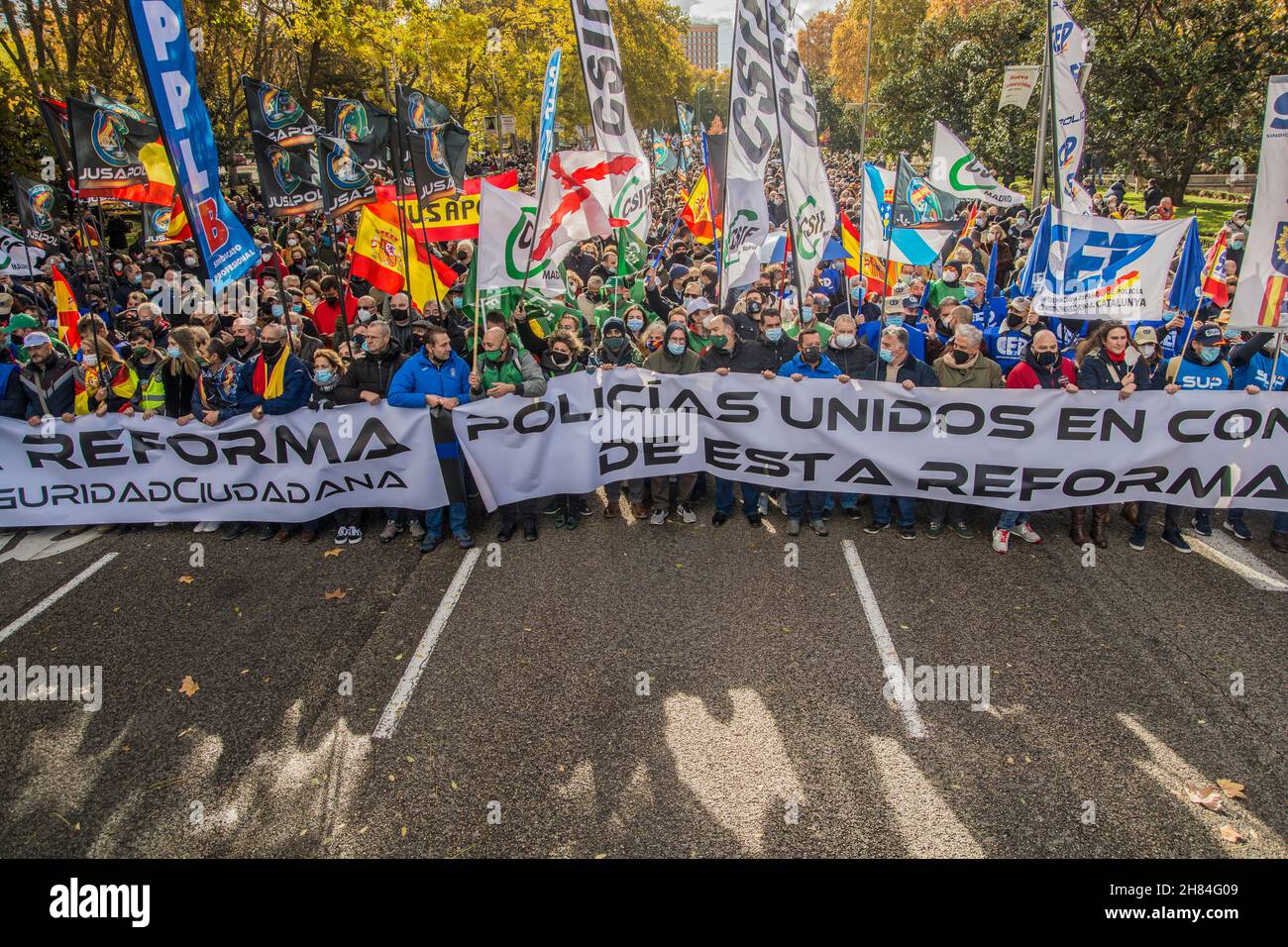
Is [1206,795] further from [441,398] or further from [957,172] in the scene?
[957,172]

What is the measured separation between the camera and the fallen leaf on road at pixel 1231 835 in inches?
149

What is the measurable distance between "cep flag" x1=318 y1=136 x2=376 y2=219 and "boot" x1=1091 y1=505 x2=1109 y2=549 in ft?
26.0

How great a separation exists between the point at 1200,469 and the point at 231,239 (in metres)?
8.26

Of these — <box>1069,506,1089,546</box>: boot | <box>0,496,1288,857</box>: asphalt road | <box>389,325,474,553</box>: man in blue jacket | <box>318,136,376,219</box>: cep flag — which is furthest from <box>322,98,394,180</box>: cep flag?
<box>1069,506,1089,546</box>: boot

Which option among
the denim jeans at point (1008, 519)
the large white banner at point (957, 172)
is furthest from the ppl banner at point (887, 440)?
the large white banner at point (957, 172)

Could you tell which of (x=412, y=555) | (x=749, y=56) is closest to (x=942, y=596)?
(x=412, y=555)

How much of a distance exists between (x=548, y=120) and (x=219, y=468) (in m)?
4.35

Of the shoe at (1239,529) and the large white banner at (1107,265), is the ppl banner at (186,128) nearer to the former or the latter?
the large white banner at (1107,265)

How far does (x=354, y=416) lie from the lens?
7109 mm

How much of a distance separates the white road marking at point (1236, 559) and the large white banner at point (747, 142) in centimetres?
474

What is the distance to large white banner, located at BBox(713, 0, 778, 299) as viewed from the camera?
7.30 metres

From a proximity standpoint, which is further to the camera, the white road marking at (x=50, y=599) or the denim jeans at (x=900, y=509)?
the denim jeans at (x=900, y=509)

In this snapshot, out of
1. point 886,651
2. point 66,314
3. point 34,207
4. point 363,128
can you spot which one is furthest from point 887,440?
point 34,207

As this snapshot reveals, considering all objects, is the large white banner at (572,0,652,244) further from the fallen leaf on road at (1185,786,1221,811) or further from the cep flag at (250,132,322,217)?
the fallen leaf on road at (1185,786,1221,811)
